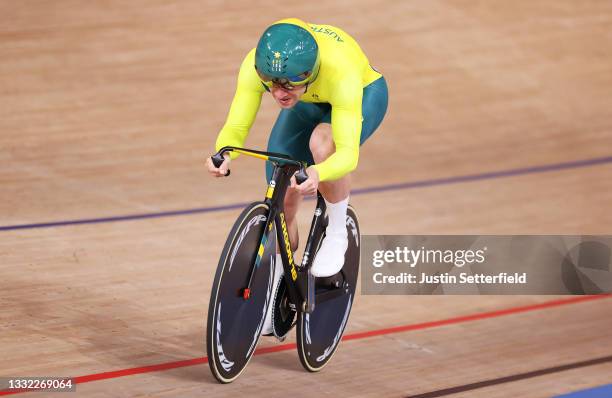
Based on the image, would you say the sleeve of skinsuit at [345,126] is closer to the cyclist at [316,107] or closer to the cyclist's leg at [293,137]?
the cyclist at [316,107]

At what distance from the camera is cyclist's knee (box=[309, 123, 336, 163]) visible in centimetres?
352

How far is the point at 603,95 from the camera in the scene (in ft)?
24.4

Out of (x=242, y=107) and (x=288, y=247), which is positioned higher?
(x=242, y=107)

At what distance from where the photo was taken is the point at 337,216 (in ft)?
12.4

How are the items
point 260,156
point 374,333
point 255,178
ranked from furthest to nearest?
point 255,178
point 374,333
point 260,156

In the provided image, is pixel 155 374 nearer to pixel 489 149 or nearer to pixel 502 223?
pixel 502 223

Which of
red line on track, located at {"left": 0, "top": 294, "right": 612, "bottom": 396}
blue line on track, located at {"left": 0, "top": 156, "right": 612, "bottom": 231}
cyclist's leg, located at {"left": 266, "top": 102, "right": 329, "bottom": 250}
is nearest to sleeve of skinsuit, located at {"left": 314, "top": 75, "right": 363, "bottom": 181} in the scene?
cyclist's leg, located at {"left": 266, "top": 102, "right": 329, "bottom": 250}

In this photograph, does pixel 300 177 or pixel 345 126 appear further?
pixel 345 126

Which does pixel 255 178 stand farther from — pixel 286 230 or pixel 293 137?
pixel 286 230

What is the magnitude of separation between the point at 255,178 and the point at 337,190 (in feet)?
7.97

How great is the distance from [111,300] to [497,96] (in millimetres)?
3587

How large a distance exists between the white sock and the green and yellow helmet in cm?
55

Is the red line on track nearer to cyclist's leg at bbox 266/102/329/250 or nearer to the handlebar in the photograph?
cyclist's leg at bbox 266/102/329/250

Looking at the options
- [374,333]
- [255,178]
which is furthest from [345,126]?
[255,178]
